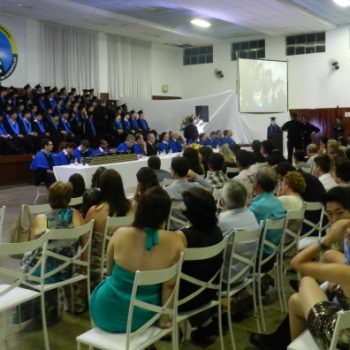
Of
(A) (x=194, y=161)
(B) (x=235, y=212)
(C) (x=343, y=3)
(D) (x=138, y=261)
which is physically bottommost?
(D) (x=138, y=261)

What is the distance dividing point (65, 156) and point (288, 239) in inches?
257

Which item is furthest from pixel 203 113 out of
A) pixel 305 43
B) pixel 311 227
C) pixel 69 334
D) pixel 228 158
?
pixel 69 334

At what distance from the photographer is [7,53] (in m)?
13.0

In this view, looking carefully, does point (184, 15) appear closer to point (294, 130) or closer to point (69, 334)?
point (294, 130)

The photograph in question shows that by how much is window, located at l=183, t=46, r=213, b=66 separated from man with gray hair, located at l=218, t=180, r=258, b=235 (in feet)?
55.0

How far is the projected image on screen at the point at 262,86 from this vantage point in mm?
14148

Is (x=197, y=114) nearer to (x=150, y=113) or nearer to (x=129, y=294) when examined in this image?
(x=150, y=113)

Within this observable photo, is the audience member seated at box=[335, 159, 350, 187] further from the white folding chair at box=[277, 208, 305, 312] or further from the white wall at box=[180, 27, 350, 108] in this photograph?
the white wall at box=[180, 27, 350, 108]

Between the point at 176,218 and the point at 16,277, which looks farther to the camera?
the point at 176,218

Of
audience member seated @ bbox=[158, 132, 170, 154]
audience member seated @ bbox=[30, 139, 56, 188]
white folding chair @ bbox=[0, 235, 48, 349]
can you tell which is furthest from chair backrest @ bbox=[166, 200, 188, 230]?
audience member seated @ bbox=[158, 132, 170, 154]

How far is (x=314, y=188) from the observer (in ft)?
14.0

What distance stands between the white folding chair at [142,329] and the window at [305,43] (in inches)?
636

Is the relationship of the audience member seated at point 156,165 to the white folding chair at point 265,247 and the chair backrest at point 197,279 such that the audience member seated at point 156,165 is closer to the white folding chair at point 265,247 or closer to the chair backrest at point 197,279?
the white folding chair at point 265,247

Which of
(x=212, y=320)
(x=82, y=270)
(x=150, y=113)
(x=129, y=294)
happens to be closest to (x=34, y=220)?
(x=82, y=270)
